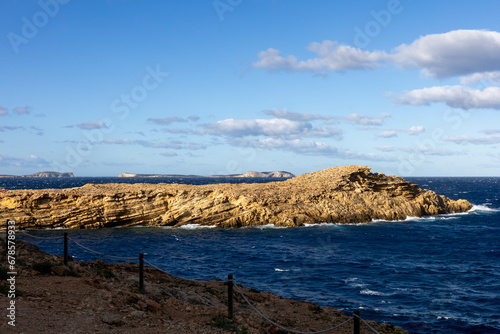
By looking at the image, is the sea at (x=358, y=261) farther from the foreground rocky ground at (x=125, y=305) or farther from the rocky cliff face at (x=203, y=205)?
the foreground rocky ground at (x=125, y=305)

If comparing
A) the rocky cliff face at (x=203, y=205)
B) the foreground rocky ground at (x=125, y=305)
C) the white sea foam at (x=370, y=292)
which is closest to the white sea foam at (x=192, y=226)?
the rocky cliff face at (x=203, y=205)

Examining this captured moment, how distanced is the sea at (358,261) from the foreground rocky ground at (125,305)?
14.2 ft

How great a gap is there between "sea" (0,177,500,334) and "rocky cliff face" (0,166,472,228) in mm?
2086

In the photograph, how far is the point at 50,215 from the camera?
43.8 m

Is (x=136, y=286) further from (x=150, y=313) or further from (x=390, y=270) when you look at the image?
(x=390, y=270)

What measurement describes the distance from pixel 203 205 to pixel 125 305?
3593 centimetres

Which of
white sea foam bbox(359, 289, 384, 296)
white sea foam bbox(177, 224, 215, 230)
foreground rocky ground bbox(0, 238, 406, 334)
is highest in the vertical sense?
foreground rocky ground bbox(0, 238, 406, 334)

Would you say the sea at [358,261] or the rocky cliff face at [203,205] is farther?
the rocky cliff face at [203,205]

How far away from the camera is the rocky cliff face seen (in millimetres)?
44094

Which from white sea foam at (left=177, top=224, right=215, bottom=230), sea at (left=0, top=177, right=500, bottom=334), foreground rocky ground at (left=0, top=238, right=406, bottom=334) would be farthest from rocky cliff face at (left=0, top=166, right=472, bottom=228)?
foreground rocky ground at (left=0, top=238, right=406, bottom=334)

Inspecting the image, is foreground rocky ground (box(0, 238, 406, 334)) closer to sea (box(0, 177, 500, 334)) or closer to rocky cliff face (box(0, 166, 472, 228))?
sea (box(0, 177, 500, 334))

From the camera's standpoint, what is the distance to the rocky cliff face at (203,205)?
4409 cm

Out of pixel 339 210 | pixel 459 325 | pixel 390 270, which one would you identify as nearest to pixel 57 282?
pixel 459 325

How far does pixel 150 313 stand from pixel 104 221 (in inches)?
1445
